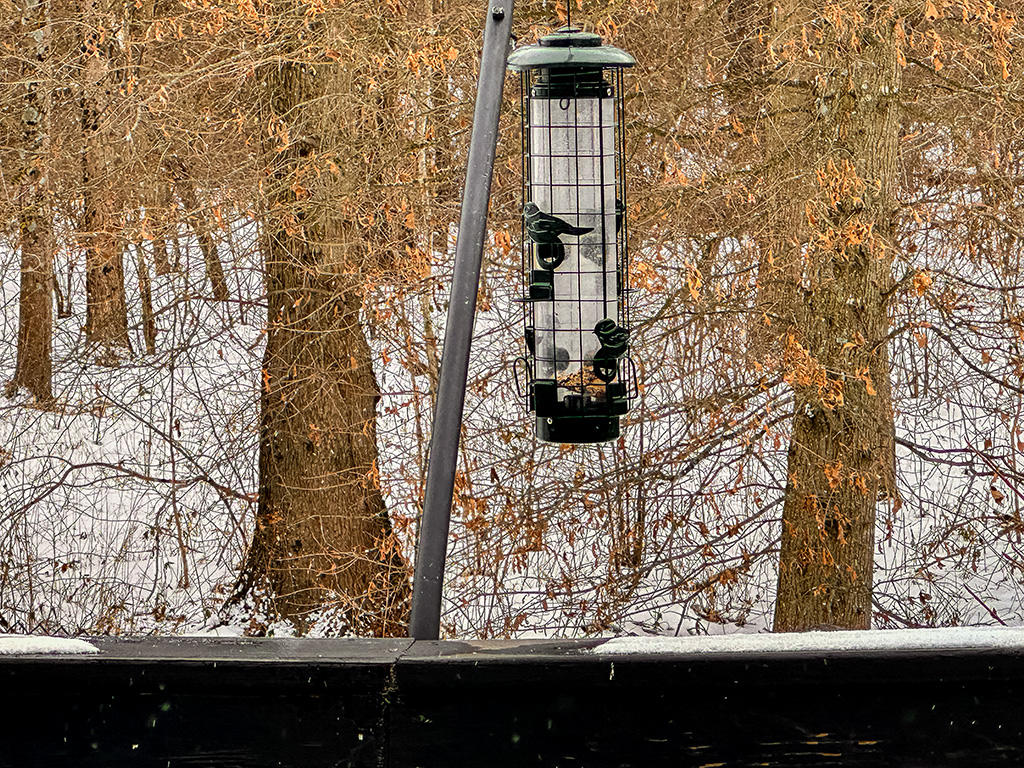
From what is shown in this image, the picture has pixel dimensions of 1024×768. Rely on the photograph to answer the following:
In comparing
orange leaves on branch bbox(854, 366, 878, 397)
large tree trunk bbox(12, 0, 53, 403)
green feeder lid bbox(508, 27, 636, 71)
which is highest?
large tree trunk bbox(12, 0, 53, 403)

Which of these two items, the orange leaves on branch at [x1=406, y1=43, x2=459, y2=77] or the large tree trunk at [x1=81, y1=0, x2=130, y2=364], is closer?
the orange leaves on branch at [x1=406, y1=43, x2=459, y2=77]

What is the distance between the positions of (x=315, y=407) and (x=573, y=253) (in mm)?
3105

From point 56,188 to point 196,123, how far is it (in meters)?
1.43

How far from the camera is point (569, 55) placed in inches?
129

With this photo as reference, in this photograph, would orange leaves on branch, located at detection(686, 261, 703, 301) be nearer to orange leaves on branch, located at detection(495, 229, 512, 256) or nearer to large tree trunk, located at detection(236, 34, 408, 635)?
orange leaves on branch, located at detection(495, 229, 512, 256)

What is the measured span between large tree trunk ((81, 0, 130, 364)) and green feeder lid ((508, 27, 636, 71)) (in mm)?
3167

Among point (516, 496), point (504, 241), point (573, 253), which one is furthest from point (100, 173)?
point (573, 253)

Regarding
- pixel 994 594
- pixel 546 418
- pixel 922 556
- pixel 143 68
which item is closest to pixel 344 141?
pixel 143 68

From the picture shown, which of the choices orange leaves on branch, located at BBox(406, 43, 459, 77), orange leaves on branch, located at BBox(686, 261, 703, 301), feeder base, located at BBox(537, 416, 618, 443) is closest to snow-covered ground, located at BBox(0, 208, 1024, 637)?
orange leaves on branch, located at BBox(686, 261, 703, 301)

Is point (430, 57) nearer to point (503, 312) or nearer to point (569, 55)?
point (503, 312)

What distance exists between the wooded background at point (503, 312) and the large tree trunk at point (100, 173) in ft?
0.11

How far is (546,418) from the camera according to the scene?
353 cm

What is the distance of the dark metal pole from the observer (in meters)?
2.73

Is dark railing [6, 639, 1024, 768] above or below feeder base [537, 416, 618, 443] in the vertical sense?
below
